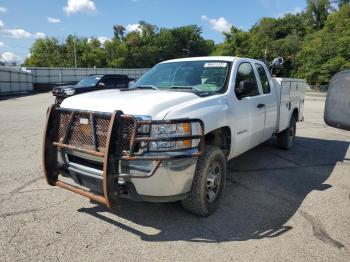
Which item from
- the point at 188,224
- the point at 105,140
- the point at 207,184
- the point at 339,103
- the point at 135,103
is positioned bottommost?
the point at 188,224

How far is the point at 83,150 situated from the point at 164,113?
94cm

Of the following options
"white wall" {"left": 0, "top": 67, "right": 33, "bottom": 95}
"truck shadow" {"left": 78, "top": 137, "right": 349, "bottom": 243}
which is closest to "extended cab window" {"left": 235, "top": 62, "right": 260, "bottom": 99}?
"truck shadow" {"left": 78, "top": 137, "right": 349, "bottom": 243}

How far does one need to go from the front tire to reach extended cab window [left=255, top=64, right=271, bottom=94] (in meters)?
2.33

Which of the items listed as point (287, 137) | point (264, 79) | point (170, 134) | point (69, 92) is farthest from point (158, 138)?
point (69, 92)

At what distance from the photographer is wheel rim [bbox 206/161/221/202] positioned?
4.18 metres

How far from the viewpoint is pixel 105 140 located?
3.58 meters

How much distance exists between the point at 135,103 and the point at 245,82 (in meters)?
1.86

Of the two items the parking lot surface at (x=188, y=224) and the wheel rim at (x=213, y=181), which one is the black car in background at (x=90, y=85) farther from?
the wheel rim at (x=213, y=181)

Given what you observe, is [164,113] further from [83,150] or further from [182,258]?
[182,258]

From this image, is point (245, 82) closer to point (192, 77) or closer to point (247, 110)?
point (247, 110)

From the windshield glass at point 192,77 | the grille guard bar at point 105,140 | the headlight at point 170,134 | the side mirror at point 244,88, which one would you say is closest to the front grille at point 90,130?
the grille guard bar at point 105,140

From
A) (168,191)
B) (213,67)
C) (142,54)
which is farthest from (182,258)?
(142,54)

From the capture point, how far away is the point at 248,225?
3.97 meters

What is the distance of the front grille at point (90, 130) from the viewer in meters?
3.44
